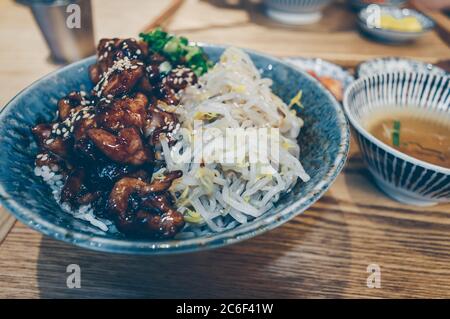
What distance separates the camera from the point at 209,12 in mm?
4078

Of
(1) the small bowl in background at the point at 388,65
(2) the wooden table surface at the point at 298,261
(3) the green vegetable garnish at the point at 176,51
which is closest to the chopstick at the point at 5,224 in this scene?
(2) the wooden table surface at the point at 298,261

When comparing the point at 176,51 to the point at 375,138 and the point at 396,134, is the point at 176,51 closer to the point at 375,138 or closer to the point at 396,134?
the point at 375,138

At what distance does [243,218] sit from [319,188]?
33 centimetres

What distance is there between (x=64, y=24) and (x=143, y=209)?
223 cm

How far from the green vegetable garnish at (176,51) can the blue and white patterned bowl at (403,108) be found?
835 mm

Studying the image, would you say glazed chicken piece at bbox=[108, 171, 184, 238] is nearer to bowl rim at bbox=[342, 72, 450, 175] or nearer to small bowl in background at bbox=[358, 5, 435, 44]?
bowl rim at bbox=[342, 72, 450, 175]

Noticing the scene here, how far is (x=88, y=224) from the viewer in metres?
1.31

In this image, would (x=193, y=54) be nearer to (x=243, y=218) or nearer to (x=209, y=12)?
(x=243, y=218)

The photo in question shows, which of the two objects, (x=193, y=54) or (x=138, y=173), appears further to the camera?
(x=193, y=54)

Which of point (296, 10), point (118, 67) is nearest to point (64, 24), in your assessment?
point (118, 67)

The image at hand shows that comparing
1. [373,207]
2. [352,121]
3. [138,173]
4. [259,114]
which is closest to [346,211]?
[373,207]

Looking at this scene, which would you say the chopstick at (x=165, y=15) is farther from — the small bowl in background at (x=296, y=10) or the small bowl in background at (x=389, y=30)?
the small bowl in background at (x=389, y=30)

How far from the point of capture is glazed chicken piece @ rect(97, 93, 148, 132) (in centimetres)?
137

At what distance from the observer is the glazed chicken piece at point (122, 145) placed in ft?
4.31
